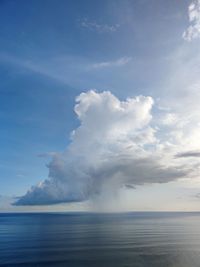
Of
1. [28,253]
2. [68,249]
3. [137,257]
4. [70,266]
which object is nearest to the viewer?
[70,266]

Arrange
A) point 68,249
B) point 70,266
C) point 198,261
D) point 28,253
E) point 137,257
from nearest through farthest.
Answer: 1. point 70,266
2. point 198,261
3. point 137,257
4. point 28,253
5. point 68,249

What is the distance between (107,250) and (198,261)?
107 ft

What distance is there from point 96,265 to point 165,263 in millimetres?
18977

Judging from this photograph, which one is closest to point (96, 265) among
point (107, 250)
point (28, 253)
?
point (107, 250)

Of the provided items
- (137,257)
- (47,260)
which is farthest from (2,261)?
(137,257)

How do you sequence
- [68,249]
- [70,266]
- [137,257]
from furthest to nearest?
[68,249] < [137,257] < [70,266]

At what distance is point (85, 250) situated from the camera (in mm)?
97625

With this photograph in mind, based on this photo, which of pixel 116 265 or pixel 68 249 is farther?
pixel 68 249

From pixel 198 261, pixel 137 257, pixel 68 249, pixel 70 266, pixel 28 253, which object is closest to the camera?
pixel 70 266

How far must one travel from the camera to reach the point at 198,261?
76438 mm

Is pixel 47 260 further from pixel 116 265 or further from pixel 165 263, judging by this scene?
pixel 165 263

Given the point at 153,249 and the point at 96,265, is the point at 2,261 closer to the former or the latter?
the point at 96,265

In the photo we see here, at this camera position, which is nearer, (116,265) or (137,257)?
(116,265)

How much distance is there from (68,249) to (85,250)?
657 centimetres
